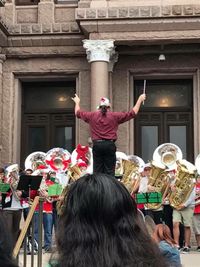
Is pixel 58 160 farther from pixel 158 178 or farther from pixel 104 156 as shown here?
pixel 104 156

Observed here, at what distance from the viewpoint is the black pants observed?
7957 millimetres

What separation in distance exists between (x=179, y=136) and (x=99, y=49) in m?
3.69

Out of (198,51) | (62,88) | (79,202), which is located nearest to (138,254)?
(79,202)

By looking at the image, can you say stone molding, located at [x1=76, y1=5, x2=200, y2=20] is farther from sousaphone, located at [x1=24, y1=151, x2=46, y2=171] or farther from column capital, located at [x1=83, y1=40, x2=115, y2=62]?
sousaphone, located at [x1=24, y1=151, x2=46, y2=171]

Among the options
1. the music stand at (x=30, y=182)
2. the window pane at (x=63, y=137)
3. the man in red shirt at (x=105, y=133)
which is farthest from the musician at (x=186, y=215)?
the window pane at (x=63, y=137)

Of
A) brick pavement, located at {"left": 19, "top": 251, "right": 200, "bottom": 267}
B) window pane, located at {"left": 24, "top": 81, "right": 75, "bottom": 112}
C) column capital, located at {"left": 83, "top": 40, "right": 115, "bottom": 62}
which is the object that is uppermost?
column capital, located at {"left": 83, "top": 40, "right": 115, "bottom": 62}

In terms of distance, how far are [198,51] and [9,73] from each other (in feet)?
17.6

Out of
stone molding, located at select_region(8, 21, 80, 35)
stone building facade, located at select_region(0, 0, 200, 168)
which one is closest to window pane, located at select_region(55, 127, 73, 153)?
stone building facade, located at select_region(0, 0, 200, 168)

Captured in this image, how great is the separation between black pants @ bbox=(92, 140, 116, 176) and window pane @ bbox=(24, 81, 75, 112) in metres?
8.17

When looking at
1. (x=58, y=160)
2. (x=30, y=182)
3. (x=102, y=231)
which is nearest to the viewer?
(x=102, y=231)

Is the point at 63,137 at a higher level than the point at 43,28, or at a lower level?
lower

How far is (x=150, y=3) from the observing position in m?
13.8

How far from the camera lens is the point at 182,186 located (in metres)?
10.4

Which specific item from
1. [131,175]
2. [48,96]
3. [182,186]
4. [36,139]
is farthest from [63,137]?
[182,186]
